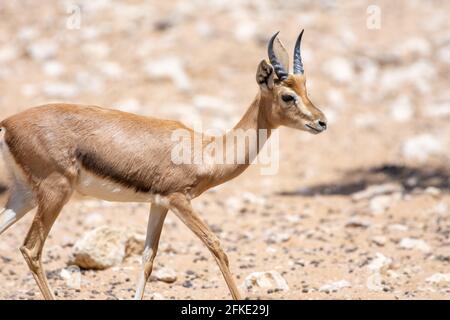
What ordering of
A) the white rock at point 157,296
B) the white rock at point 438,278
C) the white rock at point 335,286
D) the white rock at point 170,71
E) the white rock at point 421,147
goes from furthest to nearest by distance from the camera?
the white rock at point 170,71, the white rock at point 421,147, the white rock at point 438,278, the white rock at point 335,286, the white rock at point 157,296

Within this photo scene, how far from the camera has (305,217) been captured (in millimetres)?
11180

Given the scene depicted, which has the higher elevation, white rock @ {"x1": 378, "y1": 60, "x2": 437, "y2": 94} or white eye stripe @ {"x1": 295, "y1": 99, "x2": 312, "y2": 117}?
white eye stripe @ {"x1": 295, "y1": 99, "x2": 312, "y2": 117}

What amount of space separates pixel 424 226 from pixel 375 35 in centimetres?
963

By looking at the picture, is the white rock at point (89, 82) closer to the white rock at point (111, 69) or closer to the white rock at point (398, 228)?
the white rock at point (111, 69)

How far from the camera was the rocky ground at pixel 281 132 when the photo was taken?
8359 mm

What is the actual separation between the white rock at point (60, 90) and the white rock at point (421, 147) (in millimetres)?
6704

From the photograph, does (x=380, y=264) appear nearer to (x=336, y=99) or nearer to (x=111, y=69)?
(x=336, y=99)

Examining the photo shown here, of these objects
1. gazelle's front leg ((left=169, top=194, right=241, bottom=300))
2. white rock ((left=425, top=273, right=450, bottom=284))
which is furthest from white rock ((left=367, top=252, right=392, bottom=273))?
gazelle's front leg ((left=169, top=194, right=241, bottom=300))

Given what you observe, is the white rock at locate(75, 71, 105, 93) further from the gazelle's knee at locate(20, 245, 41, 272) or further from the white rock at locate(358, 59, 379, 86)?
the gazelle's knee at locate(20, 245, 41, 272)

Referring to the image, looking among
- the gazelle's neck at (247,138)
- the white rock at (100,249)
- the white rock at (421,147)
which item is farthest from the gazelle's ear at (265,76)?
the white rock at (421,147)

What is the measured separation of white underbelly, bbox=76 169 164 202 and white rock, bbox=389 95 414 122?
1072 cm

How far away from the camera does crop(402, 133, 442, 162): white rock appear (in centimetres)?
1447
